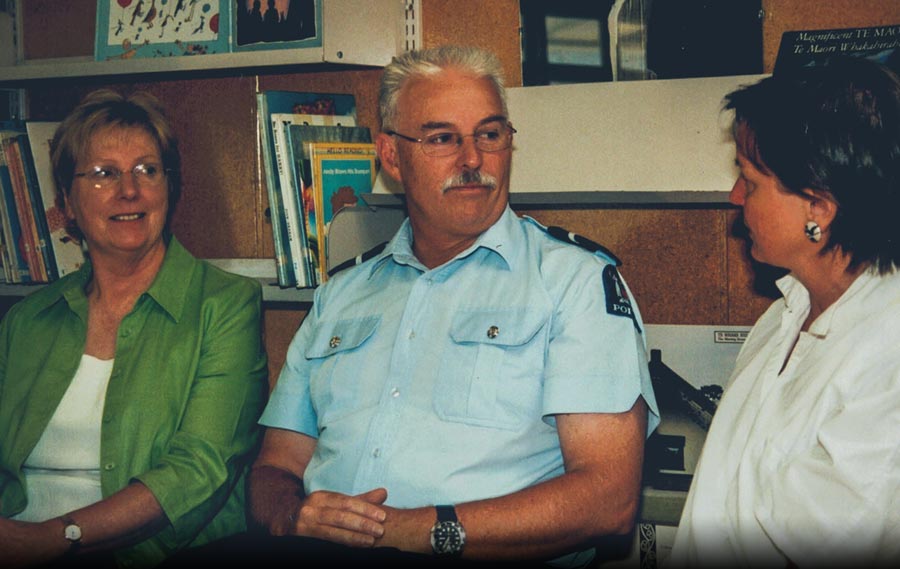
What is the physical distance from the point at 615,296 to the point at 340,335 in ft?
1.82

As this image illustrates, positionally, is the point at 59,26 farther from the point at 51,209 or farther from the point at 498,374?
the point at 498,374

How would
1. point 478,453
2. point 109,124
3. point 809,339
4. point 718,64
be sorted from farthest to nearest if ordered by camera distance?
1. point 109,124
2. point 718,64
3. point 478,453
4. point 809,339

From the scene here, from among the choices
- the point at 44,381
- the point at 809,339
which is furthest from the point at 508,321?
the point at 44,381

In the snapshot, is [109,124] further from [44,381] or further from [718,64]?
[718,64]

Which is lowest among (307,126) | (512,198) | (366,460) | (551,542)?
(551,542)

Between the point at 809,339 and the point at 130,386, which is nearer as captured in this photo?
the point at 809,339

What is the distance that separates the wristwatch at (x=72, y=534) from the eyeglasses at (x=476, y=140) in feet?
3.25

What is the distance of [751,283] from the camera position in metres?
2.19

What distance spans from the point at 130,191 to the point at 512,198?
84cm

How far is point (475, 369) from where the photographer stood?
178 centimetres

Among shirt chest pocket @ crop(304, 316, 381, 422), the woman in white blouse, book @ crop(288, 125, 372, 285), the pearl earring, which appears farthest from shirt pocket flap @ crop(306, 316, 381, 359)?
the pearl earring

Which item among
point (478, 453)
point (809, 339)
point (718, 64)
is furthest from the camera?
point (718, 64)

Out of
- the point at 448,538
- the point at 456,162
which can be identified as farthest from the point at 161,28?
the point at 448,538

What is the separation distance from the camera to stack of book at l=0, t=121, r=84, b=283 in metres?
2.50
